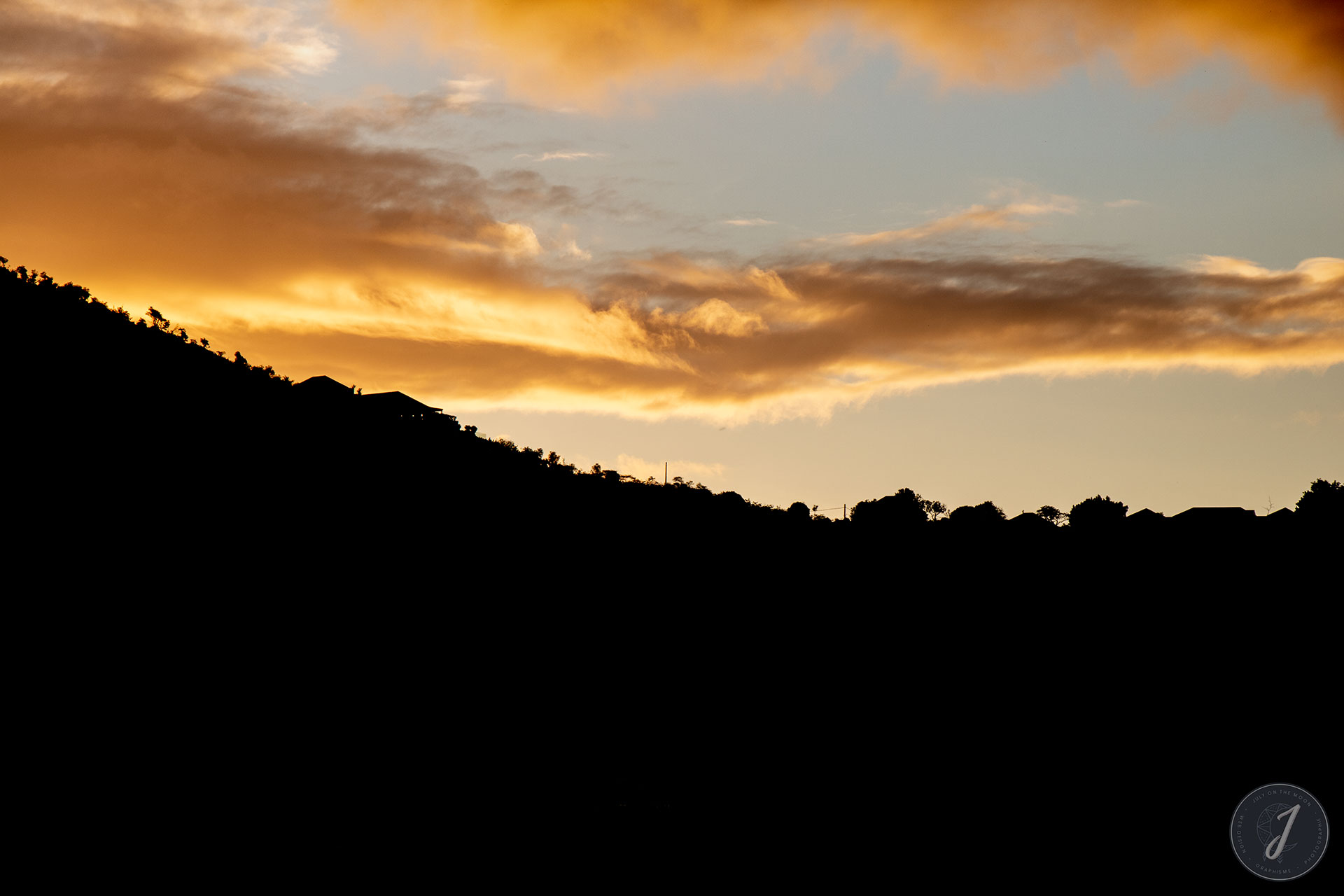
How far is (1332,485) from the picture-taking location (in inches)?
4688

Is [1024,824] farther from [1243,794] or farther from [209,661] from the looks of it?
[209,661]

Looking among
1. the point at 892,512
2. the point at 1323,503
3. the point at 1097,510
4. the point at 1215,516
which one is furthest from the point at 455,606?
the point at 1097,510

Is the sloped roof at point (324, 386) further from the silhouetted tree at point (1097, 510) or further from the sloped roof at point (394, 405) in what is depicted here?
the silhouetted tree at point (1097, 510)

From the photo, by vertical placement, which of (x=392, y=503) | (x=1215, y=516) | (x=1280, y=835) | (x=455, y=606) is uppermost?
(x=1215, y=516)

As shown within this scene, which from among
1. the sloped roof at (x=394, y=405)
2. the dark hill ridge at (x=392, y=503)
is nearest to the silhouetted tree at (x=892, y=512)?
the dark hill ridge at (x=392, y=503)

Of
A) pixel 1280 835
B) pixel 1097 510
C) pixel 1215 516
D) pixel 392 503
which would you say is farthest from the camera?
pixel 1097 510

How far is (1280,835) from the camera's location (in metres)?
22.2

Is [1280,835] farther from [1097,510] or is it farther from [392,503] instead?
[1097,510]

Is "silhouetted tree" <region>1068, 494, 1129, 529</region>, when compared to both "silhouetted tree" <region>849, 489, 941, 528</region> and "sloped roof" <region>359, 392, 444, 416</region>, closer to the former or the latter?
"silhouetted tree" <region>849, 489, 941, 528</region>

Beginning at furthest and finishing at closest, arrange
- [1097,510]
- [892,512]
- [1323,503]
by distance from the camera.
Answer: [1097,510] < [892,512] < [1323,503]

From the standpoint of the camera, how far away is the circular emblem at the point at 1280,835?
21.9 meters

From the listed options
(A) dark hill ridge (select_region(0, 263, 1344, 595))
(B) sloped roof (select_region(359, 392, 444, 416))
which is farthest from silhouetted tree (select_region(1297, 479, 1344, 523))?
(B) sloped roof (select_region(359, 392, 444, 416))

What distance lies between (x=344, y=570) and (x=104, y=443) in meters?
9.88

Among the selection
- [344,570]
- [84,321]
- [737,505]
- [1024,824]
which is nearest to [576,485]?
[737,505]
